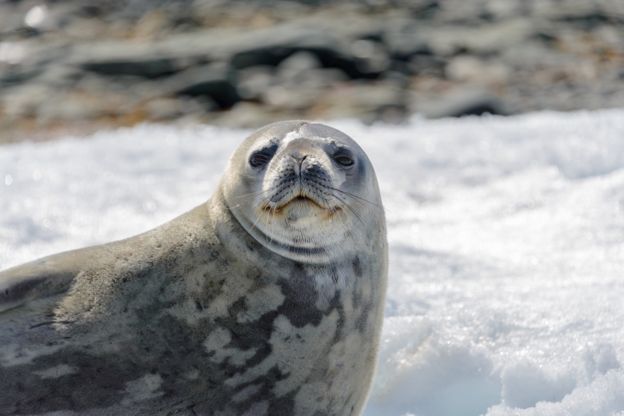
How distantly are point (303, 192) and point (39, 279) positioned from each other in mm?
787

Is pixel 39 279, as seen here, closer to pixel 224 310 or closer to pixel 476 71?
pixel 224 310

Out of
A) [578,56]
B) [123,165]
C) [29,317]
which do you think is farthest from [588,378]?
[578,56]

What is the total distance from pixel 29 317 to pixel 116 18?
9.55 m

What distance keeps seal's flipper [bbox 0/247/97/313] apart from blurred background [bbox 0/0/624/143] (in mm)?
5969

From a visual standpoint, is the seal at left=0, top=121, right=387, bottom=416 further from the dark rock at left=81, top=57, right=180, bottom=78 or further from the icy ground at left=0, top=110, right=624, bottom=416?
the dark rock at left=81, top=57, right=180, bottom=78

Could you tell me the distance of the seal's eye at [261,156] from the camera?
3371mm

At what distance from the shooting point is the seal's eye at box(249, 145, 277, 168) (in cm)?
337

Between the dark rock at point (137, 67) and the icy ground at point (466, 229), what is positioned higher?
the icy ground at point (466, 229)

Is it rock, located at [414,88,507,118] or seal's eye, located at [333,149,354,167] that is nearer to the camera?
seal's eye, located at [333,149,354,167]

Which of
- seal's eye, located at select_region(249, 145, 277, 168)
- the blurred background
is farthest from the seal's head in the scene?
the blurred background

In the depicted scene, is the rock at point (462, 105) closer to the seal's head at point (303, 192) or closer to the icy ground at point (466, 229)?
the icy ground at point (466, 229)

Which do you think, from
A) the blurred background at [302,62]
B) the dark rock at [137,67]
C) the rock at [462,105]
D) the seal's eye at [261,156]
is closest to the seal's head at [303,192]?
the seal's eye at [261,156]

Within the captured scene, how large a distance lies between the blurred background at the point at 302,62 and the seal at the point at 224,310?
19.3 feet

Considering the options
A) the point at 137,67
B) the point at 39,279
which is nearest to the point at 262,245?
the point at 39,279
